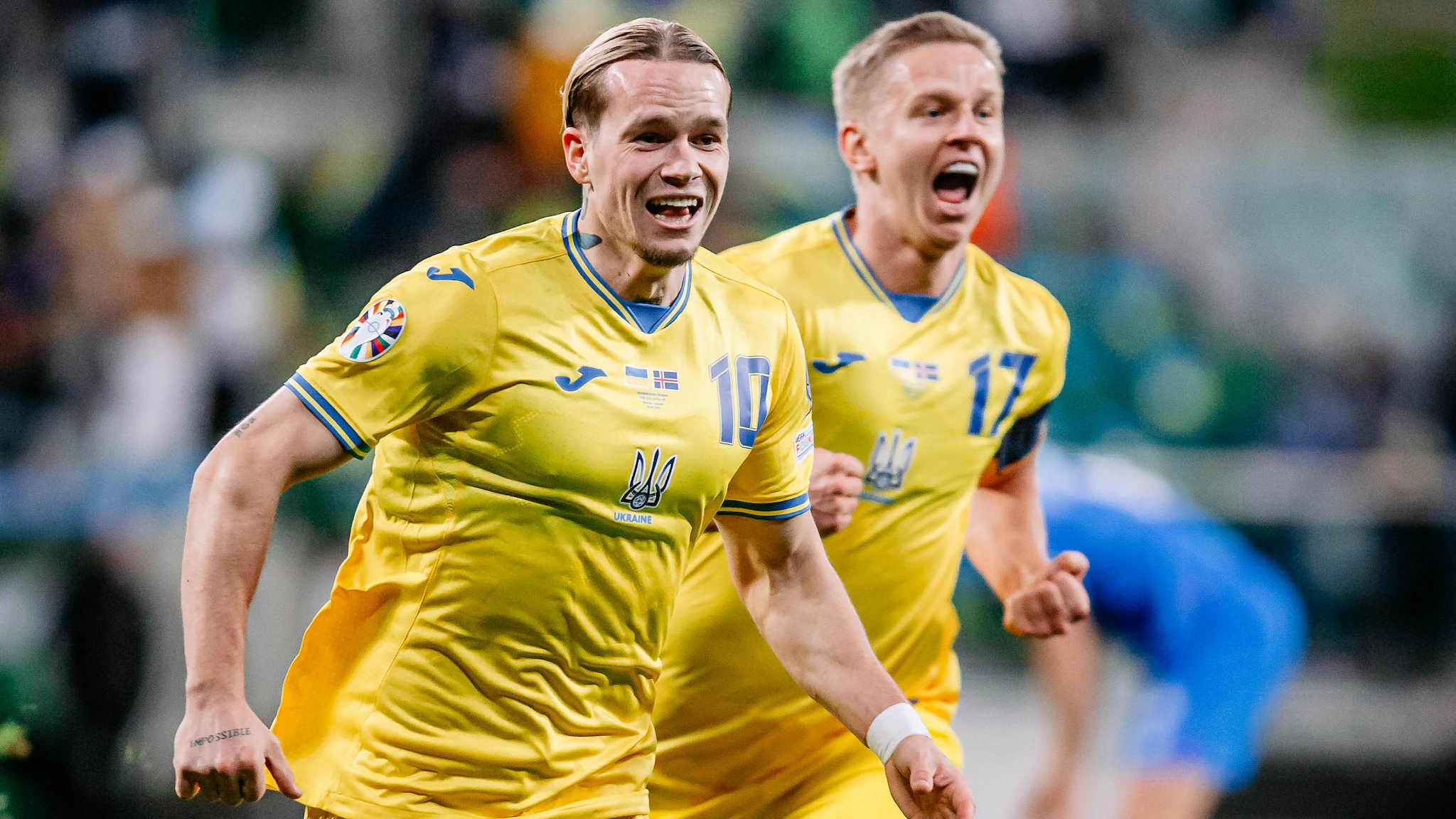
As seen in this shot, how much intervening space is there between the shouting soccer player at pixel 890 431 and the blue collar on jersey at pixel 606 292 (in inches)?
31.8

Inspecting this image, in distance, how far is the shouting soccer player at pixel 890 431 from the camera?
168 inches

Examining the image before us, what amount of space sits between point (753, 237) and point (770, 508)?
5.09 meters

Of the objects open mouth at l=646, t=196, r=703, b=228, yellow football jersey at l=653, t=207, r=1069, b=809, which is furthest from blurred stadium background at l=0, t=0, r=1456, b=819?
open mouth at l=646, t=196, r=703, b=228

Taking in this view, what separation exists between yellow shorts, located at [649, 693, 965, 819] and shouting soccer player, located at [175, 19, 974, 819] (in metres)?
0.73

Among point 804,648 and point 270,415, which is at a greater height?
point 270,415

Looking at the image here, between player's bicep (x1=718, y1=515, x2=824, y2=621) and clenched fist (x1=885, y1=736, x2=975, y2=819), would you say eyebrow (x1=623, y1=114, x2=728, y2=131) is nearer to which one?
player's bicep (x1=718, y1=515, x2=824, y2=621)

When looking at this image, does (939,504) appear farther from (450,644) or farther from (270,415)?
(270,415)

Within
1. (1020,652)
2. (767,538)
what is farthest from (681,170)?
(1020,652)

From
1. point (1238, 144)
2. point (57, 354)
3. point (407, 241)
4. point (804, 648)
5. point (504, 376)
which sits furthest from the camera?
point (1238, 144)

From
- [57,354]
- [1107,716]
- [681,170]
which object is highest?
[681,170]

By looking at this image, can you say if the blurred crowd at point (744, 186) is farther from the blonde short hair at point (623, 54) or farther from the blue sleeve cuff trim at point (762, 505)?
the blonde short hair at point (623, 54)

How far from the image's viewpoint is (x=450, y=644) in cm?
329

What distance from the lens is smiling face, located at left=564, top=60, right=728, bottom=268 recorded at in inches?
131

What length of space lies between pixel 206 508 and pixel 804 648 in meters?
1.38
